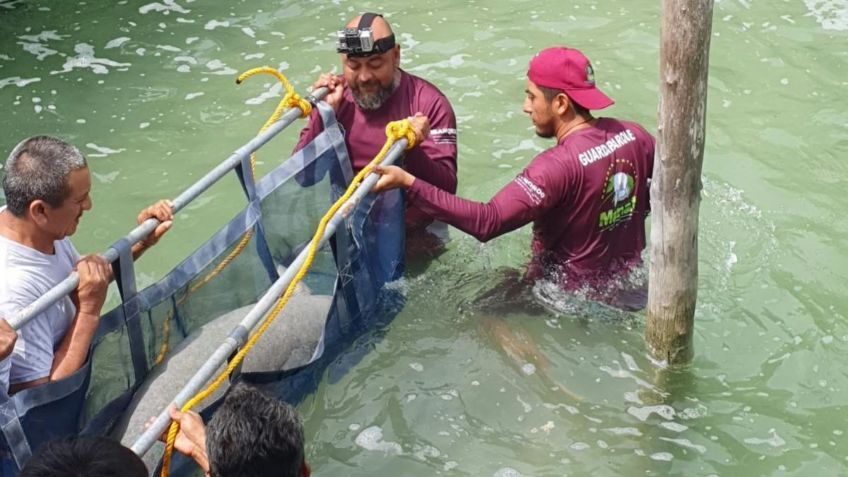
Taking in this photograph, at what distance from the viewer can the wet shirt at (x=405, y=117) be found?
19.2ft

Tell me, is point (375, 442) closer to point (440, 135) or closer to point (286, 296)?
point (286, 296)

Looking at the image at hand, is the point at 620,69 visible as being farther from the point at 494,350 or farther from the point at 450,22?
the point at 494,350

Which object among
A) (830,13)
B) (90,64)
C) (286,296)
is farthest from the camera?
(830,13)

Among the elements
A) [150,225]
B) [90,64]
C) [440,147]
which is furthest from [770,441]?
[90,64]

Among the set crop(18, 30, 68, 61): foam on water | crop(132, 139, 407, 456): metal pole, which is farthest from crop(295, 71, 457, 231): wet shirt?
crop(18, 30, 68, 61): foam on water

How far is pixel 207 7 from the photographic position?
36.0 ft

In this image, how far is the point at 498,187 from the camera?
25.3ft

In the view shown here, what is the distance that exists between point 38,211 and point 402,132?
6.12 ft

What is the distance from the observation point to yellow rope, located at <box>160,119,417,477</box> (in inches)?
156

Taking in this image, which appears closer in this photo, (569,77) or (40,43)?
(569,77)

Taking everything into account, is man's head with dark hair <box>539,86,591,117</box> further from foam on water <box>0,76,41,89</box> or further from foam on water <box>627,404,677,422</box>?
foam on water <box>0,76,41,89</box>

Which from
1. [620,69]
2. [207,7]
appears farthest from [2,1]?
[620,69]

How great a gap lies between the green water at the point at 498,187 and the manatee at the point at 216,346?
420 millimetres

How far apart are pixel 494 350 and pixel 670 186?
4.69ft
